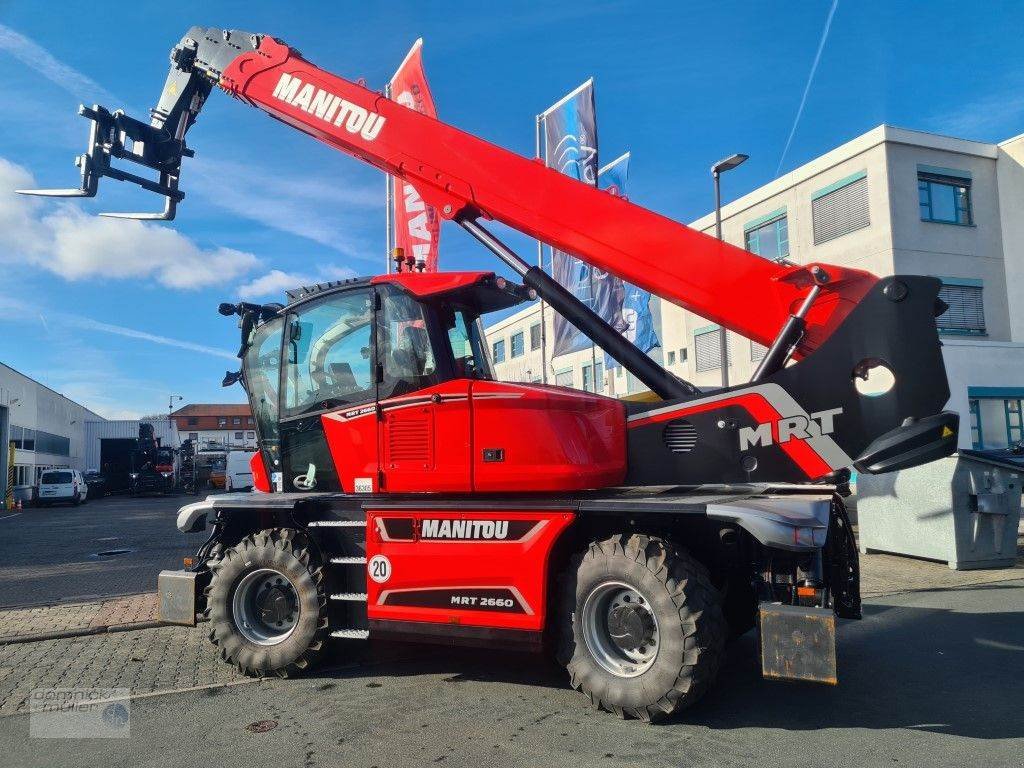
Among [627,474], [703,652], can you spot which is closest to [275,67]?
[627,474]

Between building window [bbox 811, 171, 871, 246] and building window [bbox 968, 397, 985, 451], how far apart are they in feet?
21.3

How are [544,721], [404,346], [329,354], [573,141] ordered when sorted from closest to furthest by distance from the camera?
[544,721] < [404,346] < [329,354] < [573,141]

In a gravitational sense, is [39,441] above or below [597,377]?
below

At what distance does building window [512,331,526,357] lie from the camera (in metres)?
41.1

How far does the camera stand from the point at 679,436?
5398 millimetres

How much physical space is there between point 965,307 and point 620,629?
24.6 meters

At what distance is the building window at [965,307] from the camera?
2442 centimetres

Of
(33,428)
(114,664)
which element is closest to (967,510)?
(114,664)

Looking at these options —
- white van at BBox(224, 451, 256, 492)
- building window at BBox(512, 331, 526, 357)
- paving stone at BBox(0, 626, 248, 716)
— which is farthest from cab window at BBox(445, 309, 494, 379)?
building window at BBox(512, 331, 526, 357)

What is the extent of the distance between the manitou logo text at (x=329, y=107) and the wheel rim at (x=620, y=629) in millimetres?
4471

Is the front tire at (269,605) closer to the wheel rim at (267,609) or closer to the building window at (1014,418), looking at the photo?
the wheel rim at (267,609)

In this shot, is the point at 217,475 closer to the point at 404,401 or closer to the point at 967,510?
the point at 967,510

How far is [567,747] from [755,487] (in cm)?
212

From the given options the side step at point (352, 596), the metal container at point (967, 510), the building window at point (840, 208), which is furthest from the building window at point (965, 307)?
the side step at point (352, 596)
